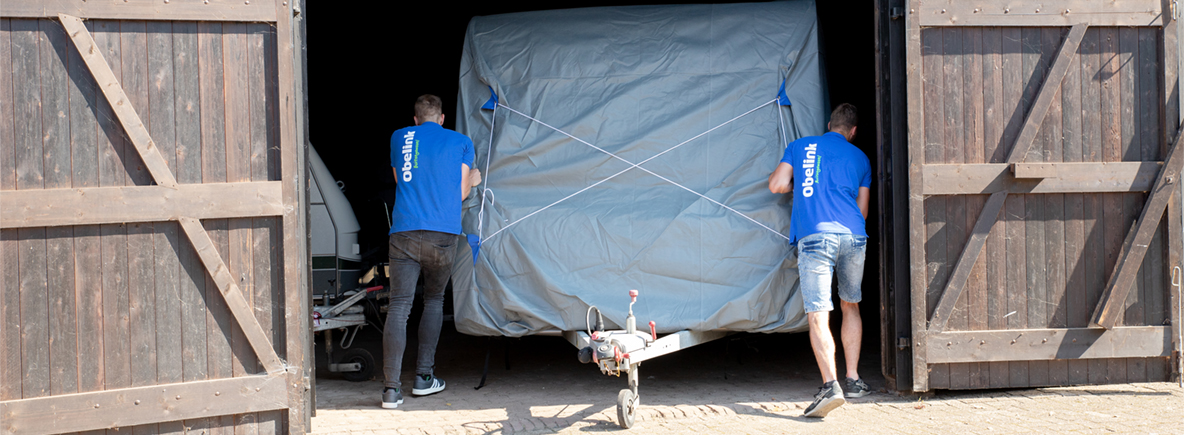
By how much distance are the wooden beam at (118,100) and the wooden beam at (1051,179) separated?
3653mm

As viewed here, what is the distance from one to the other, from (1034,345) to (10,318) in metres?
4.87

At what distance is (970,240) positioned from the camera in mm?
4270

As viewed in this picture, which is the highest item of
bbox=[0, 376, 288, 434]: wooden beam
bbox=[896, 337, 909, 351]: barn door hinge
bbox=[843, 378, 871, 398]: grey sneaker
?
bbox=[896, 337, 909, 351]: barn door hinge

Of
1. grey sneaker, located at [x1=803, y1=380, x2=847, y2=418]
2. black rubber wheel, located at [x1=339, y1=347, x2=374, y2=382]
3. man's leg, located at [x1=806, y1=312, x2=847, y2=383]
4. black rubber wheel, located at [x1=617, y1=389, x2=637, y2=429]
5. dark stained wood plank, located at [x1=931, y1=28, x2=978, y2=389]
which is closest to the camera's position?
black rubber wheel, located at [x1=617, y1=389, x2=637, y2=429]

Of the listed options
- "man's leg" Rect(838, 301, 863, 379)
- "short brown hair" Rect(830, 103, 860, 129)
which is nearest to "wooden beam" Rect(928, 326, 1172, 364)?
"man's leg" Rect(838, 301, 863, 379)

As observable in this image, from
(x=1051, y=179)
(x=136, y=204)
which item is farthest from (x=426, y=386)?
(x=1051, y=179)

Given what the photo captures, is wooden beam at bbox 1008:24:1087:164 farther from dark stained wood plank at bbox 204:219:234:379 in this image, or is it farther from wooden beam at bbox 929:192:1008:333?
dark stained wood plank at bbox 204:219:234:379

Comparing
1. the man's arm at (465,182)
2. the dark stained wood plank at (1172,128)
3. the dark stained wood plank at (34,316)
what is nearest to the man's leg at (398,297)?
the man's arm at (465,182)

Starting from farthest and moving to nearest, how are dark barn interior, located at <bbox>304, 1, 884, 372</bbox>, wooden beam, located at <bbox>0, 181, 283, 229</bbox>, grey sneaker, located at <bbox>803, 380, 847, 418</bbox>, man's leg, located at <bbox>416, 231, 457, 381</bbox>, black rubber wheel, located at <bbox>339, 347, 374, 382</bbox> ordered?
dark barn interior, located at <bbox>304, 1, 884, 372</bbox> → black rubber wheel, located at <bbox>339, 347, 374, 382</bbox> → man's leg, located at <bbox>416, 231, 457, 381</bbox> → grey sneaker, located at <bbox>803, 380, 847, 418</bbox> → wooden beam, located at <bbox>0, 181, 283, 229</bbox>

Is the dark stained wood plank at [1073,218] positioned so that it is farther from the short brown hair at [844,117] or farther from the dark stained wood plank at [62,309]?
the dark stained wood plank at [62,309]

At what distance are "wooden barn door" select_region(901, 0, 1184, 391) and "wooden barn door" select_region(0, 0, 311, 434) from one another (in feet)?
10.4

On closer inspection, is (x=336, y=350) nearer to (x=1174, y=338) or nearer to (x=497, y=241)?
(x=497, y=241)

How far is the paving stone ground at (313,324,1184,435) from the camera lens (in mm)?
3932

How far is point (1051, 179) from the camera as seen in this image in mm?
4297
